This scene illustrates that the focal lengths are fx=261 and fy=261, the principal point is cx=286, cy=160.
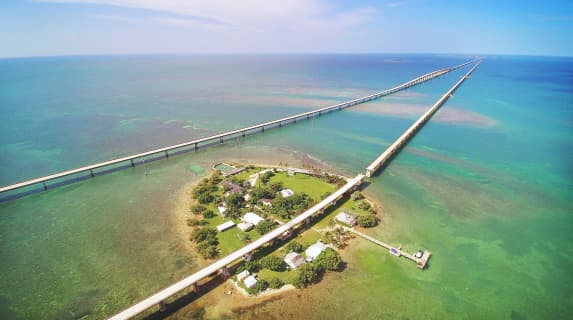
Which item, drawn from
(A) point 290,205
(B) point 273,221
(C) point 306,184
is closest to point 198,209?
(B) point 273,221

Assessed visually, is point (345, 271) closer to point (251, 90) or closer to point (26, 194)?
point (26, 194)

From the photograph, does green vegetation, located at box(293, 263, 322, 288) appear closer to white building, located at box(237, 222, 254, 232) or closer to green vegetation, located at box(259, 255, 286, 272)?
green vegetation, located at box(259, 255, 286, 272)

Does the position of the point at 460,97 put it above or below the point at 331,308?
above

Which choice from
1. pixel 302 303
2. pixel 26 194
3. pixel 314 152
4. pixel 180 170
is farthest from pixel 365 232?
pixel 26 194

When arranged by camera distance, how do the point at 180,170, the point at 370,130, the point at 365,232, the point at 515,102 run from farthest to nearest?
the point at 515,102 → the point at 370,130 → the point at 180,170 → the point at 365,232

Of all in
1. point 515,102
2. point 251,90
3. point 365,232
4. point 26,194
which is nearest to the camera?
point 365,232

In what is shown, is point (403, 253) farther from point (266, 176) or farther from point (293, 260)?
point (266, 176)
